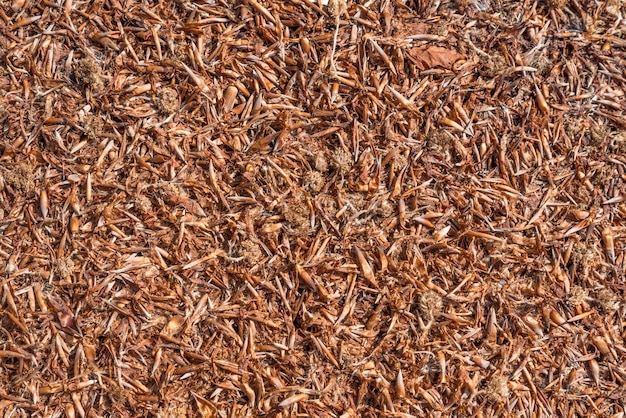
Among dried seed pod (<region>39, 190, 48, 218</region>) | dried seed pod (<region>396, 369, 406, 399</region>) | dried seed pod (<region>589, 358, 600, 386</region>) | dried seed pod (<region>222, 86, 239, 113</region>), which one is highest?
dried seed pod (<region>222, 86, 239, 113</region>)

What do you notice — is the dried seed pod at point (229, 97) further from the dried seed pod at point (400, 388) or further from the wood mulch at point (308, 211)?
the dried seed pod at point (400, 388)

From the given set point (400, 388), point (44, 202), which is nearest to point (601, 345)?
point (400, 388)

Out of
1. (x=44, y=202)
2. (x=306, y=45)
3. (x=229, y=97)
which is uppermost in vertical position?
(x=306, y=45)

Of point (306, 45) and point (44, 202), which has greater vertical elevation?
point (306, 45)

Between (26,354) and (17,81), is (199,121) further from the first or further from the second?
(26,354)

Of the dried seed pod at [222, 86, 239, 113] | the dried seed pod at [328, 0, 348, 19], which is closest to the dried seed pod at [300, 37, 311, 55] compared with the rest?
the dried seed pod at [328, 0, 348, 19]

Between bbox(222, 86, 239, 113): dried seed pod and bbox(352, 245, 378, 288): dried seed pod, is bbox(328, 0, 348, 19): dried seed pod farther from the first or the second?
bbox(352, 245, 378, 288): dried seed pod

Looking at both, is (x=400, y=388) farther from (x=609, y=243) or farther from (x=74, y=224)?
(x=74, y=224)
